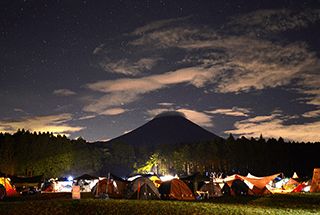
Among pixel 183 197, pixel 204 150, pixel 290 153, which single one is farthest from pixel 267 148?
pixel 183 197

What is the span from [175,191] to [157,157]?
9904cm

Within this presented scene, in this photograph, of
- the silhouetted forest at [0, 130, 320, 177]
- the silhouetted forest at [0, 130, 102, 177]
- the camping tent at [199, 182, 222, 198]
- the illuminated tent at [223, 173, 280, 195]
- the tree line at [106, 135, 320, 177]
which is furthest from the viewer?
the tree line at [106, 135, 320, 177]

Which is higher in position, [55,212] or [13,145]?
[13,145]

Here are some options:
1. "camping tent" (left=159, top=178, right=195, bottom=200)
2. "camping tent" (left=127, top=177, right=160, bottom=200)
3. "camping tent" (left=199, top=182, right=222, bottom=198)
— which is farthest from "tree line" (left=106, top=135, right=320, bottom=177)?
"camping tent" (left=127, top=177, right=160, bottom=200)

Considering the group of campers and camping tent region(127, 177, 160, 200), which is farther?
the group of campers

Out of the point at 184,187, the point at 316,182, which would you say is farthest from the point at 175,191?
the point at 316,182

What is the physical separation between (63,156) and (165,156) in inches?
2162

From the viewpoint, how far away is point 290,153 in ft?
410

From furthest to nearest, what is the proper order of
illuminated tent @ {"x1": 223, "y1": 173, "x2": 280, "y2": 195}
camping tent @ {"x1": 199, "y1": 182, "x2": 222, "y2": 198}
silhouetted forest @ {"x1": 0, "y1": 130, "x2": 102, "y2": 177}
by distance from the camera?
silhouetted forest @ {"x1": 0, "y1": 130, "x2": 102, "y2": 177}
illuminated tent @ {"x1": 223, "y1": 173, "x2": 280, "y2": 195}
camping tent @ {"x1": 199, "y1": 182, "x2": 222, "y2": 198}

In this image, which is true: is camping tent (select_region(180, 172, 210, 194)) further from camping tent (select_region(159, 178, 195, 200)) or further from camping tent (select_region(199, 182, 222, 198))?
camping tent (select_region(159, 178, 195, 200))

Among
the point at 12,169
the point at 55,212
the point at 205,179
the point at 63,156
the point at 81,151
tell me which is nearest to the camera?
the point at 55,212

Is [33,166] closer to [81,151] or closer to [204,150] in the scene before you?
[81,151]

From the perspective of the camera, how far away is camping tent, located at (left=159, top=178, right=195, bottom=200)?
37531 mm

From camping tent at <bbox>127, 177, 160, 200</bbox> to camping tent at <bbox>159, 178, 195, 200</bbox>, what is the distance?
191cm
